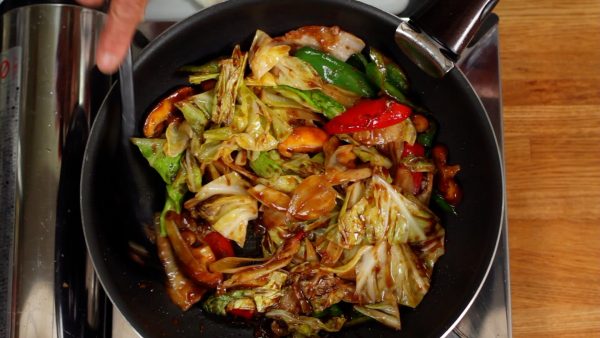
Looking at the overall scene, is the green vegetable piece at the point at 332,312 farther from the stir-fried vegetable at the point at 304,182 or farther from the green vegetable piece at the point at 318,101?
the green vegetable piece at the point at 318,101

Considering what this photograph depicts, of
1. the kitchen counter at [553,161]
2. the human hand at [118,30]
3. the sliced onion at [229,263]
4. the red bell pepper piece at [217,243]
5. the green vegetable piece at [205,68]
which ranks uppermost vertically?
the human hand at [118,30]

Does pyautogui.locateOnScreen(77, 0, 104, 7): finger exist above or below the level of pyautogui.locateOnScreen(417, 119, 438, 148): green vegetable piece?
above

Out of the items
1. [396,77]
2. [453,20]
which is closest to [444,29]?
[453,20]

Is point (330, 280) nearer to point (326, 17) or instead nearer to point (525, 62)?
point (326, 17)

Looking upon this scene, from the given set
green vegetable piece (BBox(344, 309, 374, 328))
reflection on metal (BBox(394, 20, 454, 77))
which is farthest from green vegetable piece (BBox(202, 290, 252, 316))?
reflection on metal (BBox(394, 20, 454, 77))

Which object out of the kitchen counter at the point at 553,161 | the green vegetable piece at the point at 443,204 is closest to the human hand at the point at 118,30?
the green vegetable piece at the point at 443,204

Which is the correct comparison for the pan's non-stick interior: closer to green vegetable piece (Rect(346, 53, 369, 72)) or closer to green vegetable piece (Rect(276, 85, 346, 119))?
green vegetable piece (Rect(346, 53, 369, 72))
